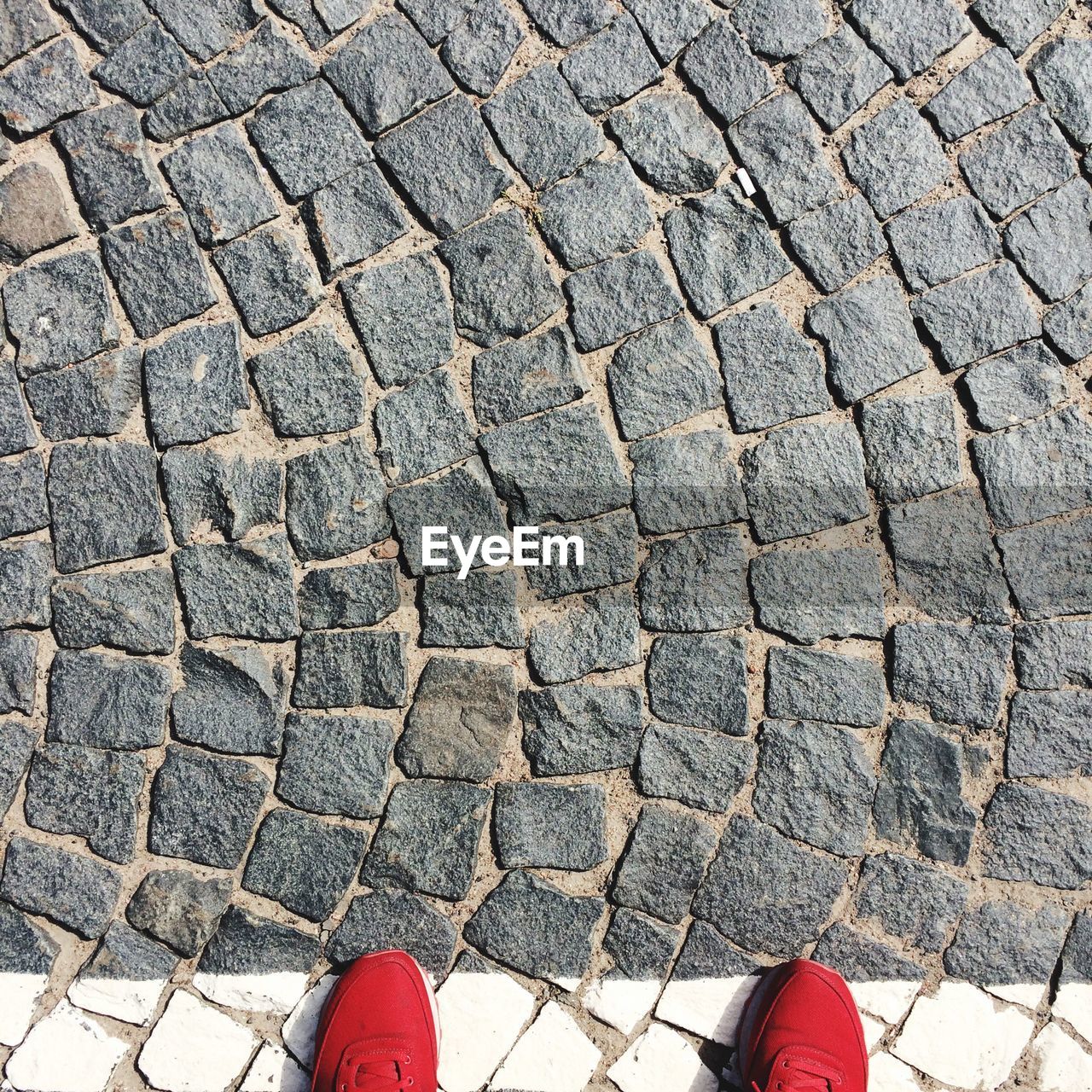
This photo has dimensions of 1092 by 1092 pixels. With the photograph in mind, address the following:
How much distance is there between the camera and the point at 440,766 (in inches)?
107

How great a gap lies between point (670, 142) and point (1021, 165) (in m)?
1.00

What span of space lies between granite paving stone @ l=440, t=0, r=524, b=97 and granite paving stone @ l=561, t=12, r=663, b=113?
0.56ft

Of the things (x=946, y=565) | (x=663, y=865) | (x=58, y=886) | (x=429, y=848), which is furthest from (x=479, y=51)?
(x=58, y=886)

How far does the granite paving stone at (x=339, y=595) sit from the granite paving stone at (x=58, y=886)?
89 centimetres

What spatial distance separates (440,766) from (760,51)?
221cm

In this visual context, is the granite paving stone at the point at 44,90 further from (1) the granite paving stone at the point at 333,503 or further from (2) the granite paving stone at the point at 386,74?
(1) the granite paving stone at the point at 333,503

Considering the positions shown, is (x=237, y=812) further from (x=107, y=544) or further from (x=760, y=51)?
(x=760, y=51)

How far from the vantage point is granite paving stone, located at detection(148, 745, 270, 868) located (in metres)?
2.70

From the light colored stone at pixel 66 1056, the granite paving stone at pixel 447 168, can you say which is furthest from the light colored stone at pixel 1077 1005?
the granite paving stone at pixel 447 168

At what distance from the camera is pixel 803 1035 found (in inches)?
103

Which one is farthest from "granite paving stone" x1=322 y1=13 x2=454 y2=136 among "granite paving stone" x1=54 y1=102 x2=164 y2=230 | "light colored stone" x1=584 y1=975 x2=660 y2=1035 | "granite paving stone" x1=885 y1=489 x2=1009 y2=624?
"light colored stone" x1=584 y1=975 x2=660 y2=1035

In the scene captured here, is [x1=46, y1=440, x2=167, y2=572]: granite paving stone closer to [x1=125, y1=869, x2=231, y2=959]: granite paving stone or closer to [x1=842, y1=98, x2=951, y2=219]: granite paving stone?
[x1=125, y1=869, x2=231, y2=959]: granite paving stone

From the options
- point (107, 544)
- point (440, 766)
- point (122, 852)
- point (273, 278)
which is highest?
point (273, 278)

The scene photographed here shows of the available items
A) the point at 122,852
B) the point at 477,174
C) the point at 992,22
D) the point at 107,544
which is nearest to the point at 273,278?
the point at 477,174
